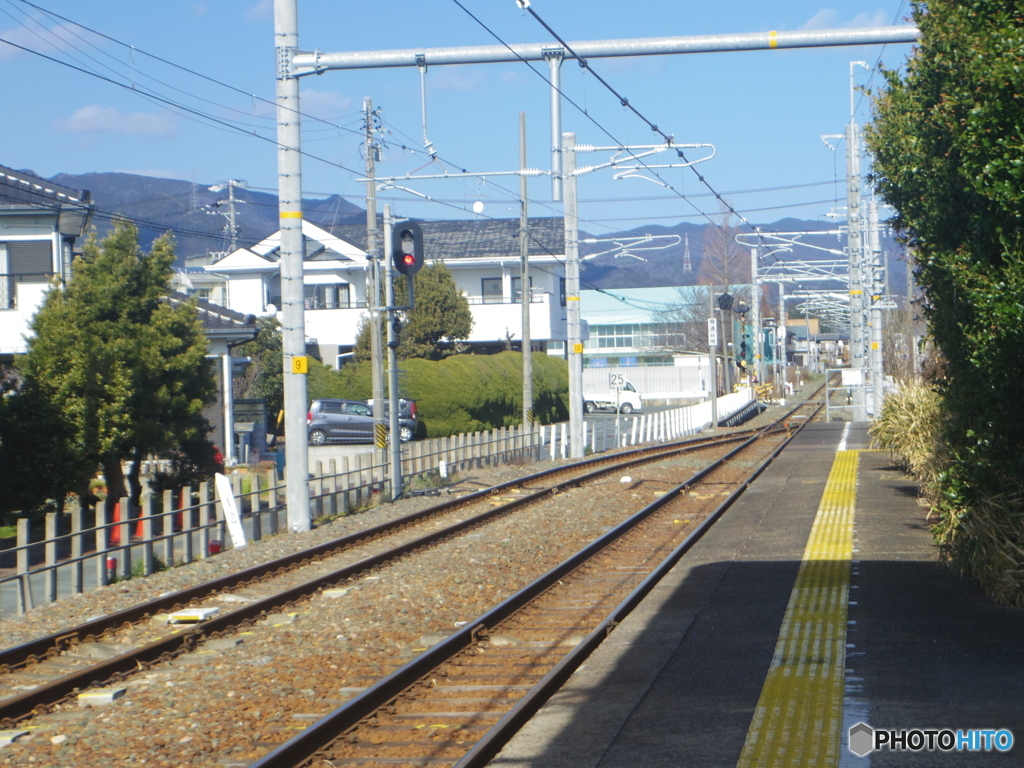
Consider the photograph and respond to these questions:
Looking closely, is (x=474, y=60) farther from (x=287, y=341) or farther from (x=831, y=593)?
(x=831, y=593)

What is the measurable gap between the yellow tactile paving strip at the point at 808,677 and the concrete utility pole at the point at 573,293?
15802 millimetres

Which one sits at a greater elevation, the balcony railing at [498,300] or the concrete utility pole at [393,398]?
the balcony railing at [498,300]

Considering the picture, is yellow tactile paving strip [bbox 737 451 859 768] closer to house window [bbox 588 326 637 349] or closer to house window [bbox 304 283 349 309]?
house window [bbox 304 283 349 309]

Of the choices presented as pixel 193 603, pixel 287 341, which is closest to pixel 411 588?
pixel 193 603

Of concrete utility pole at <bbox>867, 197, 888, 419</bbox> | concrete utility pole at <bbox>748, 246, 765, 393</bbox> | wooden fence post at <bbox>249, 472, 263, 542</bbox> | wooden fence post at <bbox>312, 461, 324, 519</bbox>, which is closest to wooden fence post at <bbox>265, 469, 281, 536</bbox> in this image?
wooden fence post at <bbox>249, 472, 263, 542</bbox>

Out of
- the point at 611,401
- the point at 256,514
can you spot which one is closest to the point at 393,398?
the point at 256,514

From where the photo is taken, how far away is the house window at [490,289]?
52.3 meters

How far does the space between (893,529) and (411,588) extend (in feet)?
20.8

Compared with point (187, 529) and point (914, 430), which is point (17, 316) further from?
point (914, 430)

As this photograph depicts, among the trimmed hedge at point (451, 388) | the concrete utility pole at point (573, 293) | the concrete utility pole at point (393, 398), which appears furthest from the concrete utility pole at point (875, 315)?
the concrete utility pole at point (393, 398)

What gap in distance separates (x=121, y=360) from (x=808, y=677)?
14103 mm

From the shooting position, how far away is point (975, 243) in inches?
330

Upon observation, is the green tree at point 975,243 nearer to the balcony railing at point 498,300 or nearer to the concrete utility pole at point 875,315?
the concrete utility pole at point 875,315

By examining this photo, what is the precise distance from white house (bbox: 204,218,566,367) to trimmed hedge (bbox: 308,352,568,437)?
7484 mm
